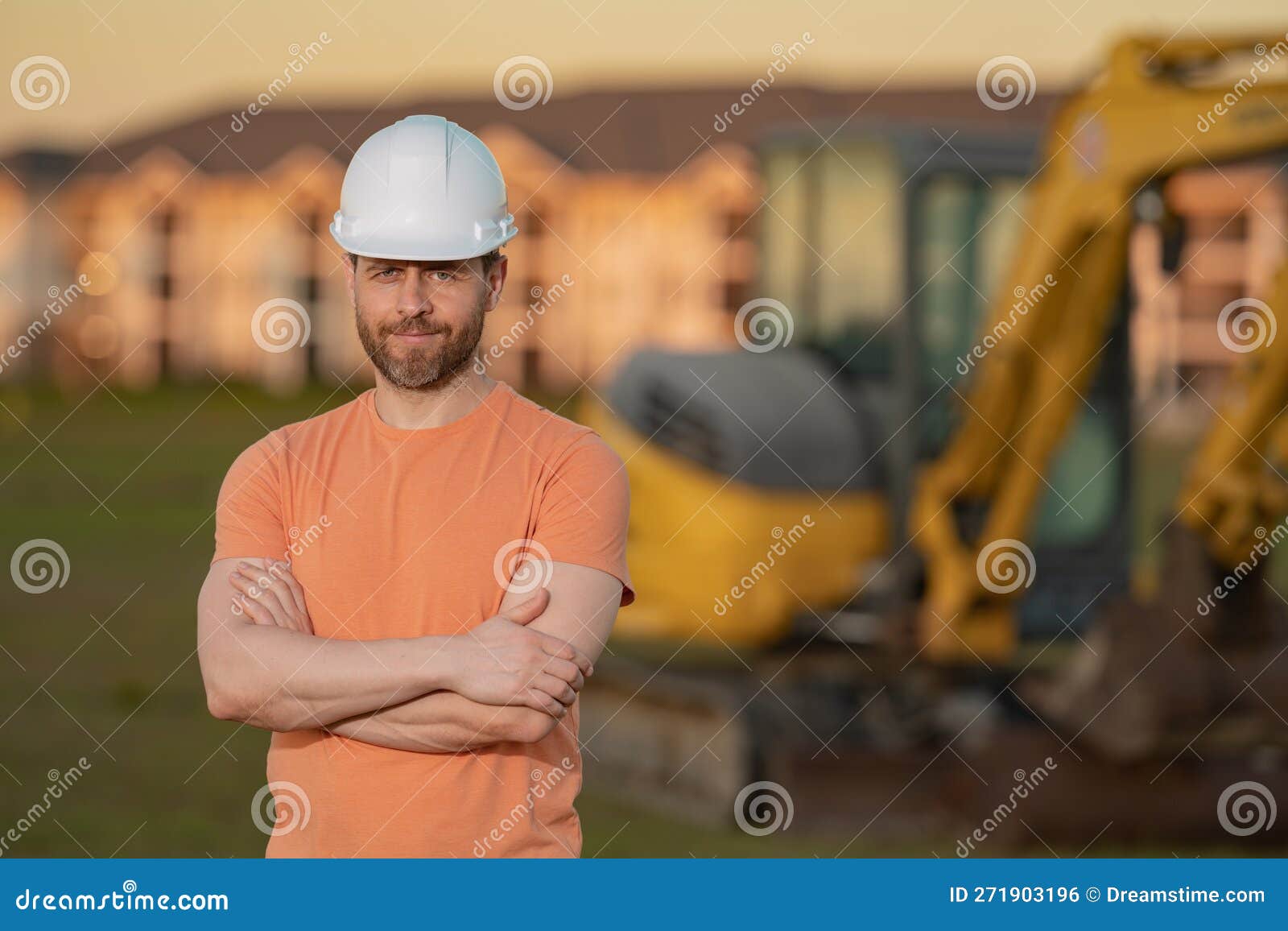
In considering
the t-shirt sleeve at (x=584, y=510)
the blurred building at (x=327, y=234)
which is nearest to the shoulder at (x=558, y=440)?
the t-shirt sleeve at (x=584, y=510)

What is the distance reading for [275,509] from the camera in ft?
8.23

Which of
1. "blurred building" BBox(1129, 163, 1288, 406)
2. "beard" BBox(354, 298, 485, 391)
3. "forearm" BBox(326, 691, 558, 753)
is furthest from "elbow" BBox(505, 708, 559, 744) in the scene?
"blurred building" BBox(1129, 163, 1288, 406)

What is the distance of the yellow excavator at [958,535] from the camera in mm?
6434

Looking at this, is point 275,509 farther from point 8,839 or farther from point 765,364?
point 765,364

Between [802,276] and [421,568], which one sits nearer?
[421,568]

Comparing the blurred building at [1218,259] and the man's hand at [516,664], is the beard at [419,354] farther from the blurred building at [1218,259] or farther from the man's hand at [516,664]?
the blurred building at [1218,259]

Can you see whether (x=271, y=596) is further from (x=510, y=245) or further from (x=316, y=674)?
(x=510, y=245)

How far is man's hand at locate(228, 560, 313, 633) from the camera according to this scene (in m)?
2.47

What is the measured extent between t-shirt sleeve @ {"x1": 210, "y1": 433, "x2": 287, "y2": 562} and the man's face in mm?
209

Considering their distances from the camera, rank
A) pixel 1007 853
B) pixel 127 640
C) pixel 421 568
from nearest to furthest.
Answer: pixel 421 568 → pixel 1007 853 → pixel 127 640

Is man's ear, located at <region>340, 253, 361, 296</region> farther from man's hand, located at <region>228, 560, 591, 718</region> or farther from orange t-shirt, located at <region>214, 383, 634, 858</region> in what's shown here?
man's hand, located at <region>228, 560, 591, 718</region>

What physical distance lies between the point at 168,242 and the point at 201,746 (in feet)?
137

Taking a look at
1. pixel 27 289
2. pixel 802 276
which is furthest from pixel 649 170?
pixel 802 276

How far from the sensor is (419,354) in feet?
7.99
